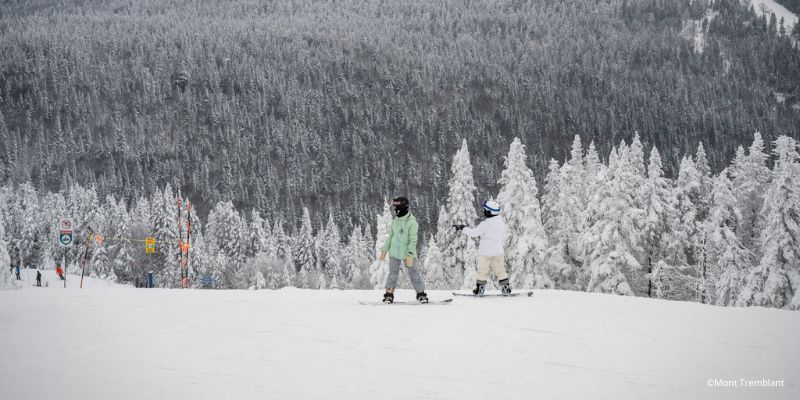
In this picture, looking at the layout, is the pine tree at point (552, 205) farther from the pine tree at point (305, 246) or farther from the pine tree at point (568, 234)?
the pine tree at point (305, 246)

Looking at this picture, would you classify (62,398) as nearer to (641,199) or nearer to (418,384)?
(418,384)

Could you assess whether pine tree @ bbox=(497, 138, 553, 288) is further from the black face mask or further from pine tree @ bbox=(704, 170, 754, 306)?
the black face mask

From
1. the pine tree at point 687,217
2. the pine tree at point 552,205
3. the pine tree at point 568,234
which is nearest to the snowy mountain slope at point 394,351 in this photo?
the pine tree at point 568,234

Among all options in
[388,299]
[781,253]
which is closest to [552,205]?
[781,253]

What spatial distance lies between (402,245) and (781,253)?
21.7 meters

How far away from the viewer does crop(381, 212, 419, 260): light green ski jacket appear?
1168cm

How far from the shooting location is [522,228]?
31.6 meters

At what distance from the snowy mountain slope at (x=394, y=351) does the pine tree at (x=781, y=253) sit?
17.2 m

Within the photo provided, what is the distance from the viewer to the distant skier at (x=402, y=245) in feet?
38.3

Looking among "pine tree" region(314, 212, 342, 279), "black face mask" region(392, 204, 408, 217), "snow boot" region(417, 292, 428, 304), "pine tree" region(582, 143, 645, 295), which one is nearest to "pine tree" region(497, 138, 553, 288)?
"pine tree" region(582, 143, 645, 295)

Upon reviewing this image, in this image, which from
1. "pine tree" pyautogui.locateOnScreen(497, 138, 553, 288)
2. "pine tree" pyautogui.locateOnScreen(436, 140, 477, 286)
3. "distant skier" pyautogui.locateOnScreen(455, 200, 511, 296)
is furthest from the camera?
"pine tree" pyautogui.locateOnScreen(436, 140, 477, 286)

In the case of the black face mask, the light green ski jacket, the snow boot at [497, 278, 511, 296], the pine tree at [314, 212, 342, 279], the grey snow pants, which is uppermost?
the black face mask

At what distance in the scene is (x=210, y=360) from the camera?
22.4 ft

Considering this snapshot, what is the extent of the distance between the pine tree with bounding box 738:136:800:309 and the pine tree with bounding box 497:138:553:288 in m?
9.44
